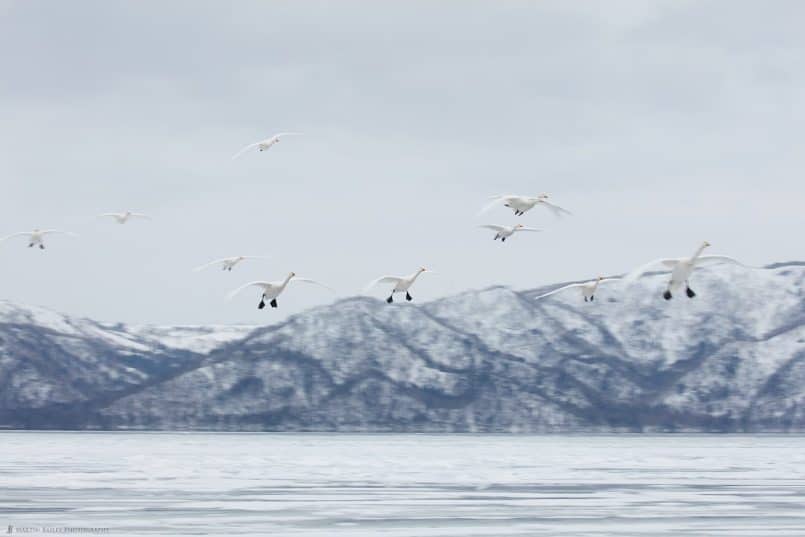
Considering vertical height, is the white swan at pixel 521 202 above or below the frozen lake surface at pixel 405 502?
above

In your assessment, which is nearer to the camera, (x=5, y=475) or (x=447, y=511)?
(x=447, y=511)

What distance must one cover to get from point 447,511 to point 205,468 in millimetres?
51309

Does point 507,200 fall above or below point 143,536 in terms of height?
above

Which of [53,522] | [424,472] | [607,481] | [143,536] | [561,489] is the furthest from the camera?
[424,472]

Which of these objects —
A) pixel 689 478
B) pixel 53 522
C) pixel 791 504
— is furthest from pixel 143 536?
pixel 689 478

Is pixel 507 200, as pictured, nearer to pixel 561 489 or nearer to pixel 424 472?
pixel 561 489

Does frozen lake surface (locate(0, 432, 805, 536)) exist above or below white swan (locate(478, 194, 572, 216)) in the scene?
below

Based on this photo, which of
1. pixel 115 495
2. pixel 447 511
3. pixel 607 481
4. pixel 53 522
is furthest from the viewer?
pixel 607 481

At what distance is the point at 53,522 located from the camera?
51719mm

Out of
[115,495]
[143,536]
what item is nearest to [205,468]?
[115,495]

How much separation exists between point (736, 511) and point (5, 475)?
48320mm

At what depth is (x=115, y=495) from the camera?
225 feet

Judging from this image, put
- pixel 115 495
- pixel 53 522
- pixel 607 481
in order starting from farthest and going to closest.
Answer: pixel 607 481
pixel 115 495
pixel 53 522

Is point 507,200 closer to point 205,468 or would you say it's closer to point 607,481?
point 607,481
